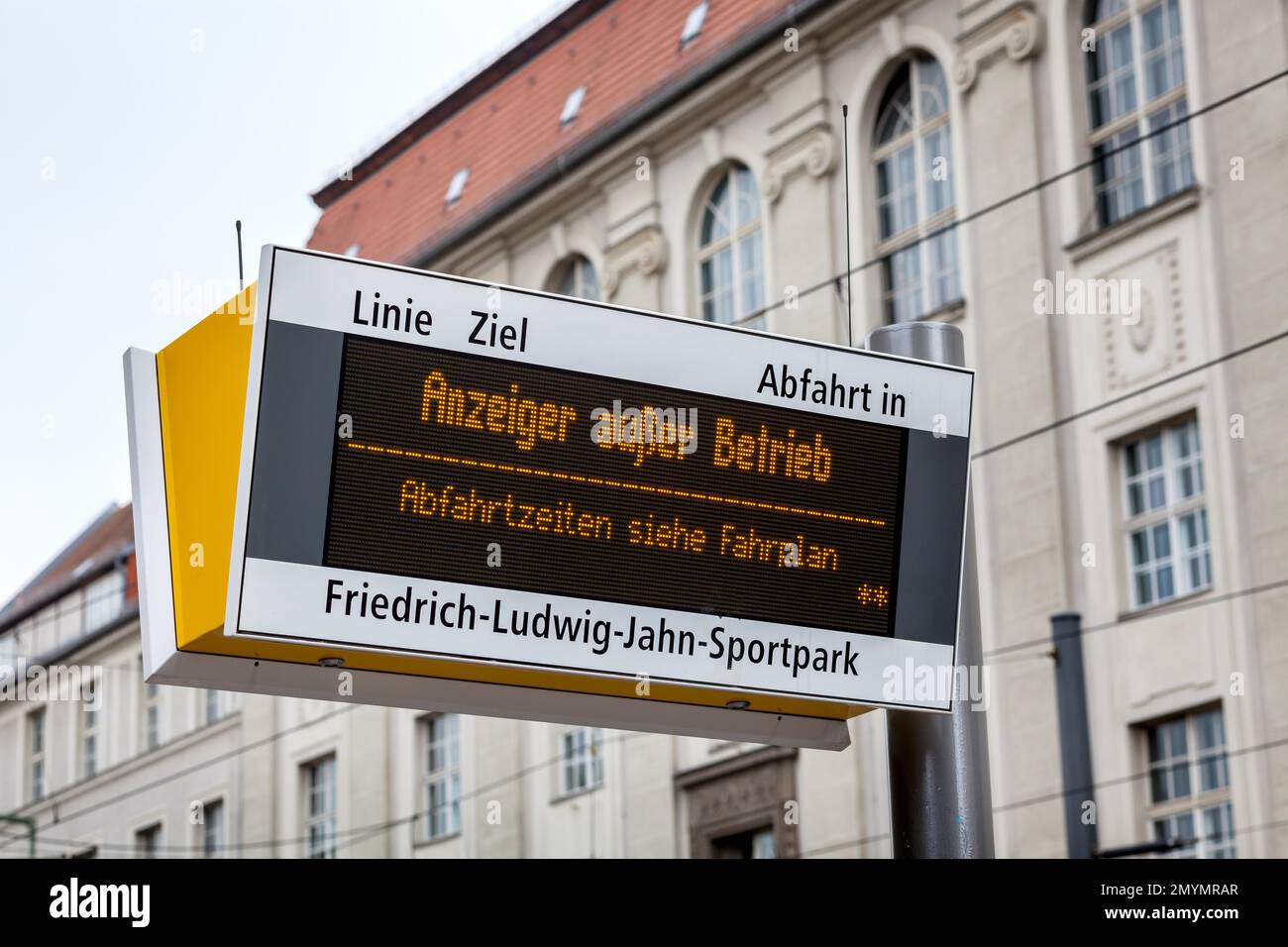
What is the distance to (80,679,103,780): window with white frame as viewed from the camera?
47.1 meters

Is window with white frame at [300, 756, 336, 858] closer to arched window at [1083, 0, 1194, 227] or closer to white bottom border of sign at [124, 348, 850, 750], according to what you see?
arched window at [1083, 0, 1194, 227]

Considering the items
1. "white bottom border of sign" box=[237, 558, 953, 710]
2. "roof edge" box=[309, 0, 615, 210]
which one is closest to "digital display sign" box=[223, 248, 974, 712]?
"white bottom border of sign" box=[237, 558, 953, 710]

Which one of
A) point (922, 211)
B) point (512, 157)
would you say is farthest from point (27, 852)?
point (922, 211)

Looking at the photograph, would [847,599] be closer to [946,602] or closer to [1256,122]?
[946,602]

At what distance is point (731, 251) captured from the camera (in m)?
30.2

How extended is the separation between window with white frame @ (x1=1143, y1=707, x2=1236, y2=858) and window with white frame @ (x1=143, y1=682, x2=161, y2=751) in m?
26.7

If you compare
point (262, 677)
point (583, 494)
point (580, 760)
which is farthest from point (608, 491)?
point (580, 760)

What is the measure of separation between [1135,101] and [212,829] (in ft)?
80.4

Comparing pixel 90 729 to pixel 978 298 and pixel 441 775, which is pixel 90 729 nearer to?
pixel 441 775

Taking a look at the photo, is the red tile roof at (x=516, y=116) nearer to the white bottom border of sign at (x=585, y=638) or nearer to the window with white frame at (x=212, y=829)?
the window with white frame at (x=212, y=829)

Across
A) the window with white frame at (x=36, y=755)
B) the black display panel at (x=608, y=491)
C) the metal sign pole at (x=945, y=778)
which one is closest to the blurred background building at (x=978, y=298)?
the metal sign pole at (x=945, y=778)

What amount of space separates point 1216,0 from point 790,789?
34.6 ft

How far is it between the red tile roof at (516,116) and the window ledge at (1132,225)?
664 centimetres
